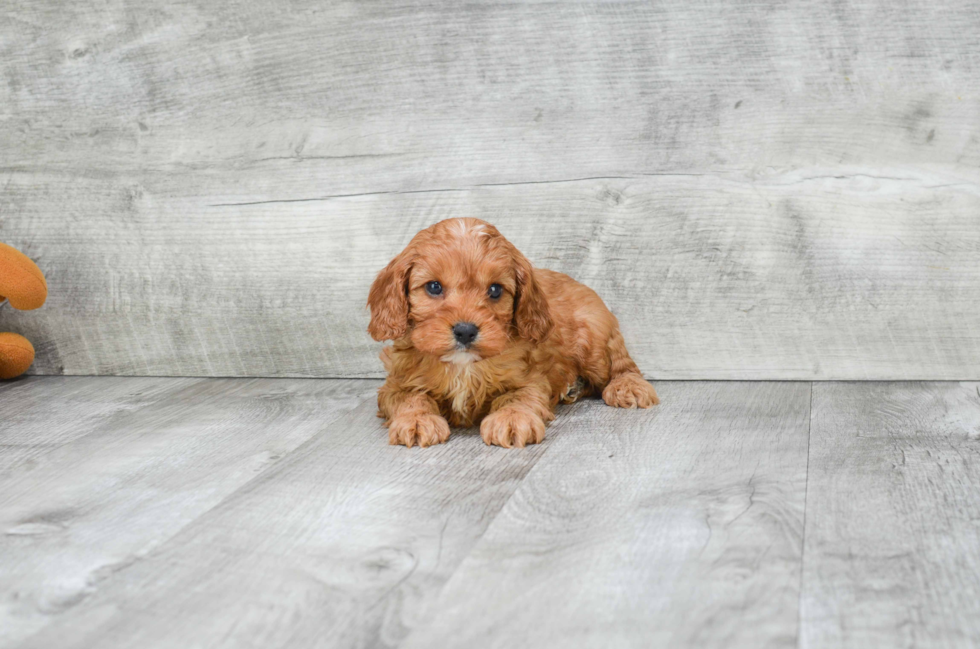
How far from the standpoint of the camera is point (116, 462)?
2572 millimetres

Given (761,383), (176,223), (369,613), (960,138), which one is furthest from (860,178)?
(176,223)

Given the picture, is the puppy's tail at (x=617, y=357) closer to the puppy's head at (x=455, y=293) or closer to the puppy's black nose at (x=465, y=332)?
the puppy's head at (x=455, y=293)

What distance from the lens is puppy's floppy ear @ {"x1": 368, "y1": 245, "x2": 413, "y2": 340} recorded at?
2.65m

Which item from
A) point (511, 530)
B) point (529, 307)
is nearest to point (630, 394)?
point (529, 307)

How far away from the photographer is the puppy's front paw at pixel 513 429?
261 cm

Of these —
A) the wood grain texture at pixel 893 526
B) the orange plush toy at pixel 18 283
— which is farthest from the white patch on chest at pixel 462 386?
the orange plush toy at pixel 18 283

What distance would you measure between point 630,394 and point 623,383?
6 centimetres

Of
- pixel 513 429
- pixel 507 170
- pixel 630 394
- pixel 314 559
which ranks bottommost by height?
pixel 630 394

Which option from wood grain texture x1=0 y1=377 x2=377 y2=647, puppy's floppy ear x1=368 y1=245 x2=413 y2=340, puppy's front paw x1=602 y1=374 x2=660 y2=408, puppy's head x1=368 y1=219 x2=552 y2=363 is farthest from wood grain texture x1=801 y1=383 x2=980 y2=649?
wood grain texture x1=0 y1=377 x2=377 y2=647

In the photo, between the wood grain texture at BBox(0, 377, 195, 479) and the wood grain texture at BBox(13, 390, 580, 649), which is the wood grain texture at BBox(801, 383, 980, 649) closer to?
the wood grain texture at BBox(13, 390, 580, 649)

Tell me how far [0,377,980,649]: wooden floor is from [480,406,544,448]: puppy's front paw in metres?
0.05

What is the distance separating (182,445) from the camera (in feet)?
8.96

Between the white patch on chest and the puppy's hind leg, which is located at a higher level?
the white patch on chest

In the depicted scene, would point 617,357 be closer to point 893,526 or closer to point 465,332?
point 465,332
